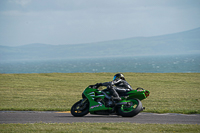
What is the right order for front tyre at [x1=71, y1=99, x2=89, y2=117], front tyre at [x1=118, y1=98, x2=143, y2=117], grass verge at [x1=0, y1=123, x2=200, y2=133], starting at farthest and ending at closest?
front tyre at [x1=71, y1=99, x2=89, y2=117]
front tyre at [x1=118, y1=98, x2=143, y2=117]
grass verge at [x1=0, y1=123, x2=200, y2=133]

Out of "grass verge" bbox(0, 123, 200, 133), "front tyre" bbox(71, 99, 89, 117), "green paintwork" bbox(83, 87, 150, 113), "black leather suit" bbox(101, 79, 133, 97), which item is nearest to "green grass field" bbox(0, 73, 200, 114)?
"green paintwork" bbox(83, 87, 150, 113)

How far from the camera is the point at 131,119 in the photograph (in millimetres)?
10867

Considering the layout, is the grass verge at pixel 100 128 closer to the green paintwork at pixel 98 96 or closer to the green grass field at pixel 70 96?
the green paintwork at pixel 98 96

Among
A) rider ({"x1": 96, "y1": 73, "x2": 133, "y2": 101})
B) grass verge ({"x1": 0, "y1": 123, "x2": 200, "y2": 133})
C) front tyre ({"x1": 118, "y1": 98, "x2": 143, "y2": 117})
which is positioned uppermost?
rider ({"x1": 96, "y1": 73, "x2": 133, "y2": 101})

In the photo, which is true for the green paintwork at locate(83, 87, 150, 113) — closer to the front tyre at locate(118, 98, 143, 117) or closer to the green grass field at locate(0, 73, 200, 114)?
the front tyre at locate(118, 98, 143, 117)

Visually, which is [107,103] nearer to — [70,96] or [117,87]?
[117,87]

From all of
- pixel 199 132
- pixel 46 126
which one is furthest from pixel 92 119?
pixel 199 132

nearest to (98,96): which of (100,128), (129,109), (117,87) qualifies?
(117,87)

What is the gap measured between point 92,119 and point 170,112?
3.85m

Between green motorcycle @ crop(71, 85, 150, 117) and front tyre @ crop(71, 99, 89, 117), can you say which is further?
front tyre @ crop(71, 99, 89, 117)

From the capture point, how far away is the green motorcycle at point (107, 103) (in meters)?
11.2

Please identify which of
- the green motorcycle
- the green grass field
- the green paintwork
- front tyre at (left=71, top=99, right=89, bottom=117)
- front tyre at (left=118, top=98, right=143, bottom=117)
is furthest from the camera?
the green grass field

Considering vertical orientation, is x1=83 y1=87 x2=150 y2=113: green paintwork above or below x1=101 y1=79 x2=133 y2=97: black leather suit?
below

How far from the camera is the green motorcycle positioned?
1115cm
